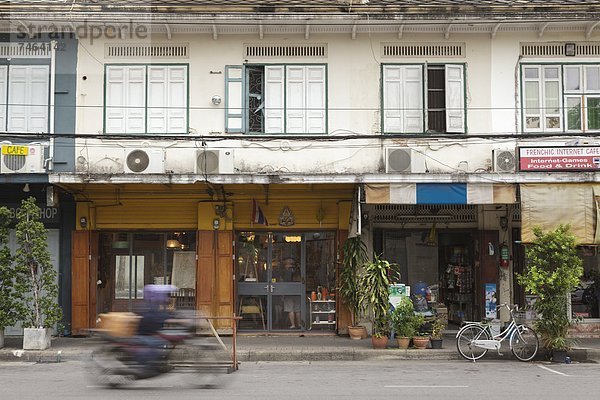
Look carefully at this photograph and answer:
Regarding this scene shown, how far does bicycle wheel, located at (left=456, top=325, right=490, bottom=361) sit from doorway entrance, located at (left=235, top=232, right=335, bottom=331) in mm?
4062

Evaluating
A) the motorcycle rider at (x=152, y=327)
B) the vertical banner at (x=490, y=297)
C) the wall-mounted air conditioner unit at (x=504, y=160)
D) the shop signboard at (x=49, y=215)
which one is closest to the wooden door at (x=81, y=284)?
the shop signboard at (x=49, y=215)

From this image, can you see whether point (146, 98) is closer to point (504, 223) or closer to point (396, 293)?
point (396, 293)

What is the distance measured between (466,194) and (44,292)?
10139 mm

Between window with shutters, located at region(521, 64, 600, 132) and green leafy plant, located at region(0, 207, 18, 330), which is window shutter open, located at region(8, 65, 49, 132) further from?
window with shutters, located at region(521, 64, 600, 132)

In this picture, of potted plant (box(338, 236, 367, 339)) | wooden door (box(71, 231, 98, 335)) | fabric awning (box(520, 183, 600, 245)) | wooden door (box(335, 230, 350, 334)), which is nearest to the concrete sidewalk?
potted plant (box(338, 236, 367, 339))

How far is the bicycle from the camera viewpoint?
47.7 ft

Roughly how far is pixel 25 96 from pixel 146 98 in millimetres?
2861

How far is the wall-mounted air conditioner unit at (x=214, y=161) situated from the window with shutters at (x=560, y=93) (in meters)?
6.99

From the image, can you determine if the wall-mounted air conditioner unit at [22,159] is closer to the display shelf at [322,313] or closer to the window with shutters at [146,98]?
the window with shutters at [146,98]

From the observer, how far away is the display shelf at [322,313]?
18.0 meters

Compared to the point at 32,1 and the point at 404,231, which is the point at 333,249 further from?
the point at 32,1

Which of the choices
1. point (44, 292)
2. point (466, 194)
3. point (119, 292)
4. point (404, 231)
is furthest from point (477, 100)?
point (44, 292)

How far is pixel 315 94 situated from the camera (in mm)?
17141

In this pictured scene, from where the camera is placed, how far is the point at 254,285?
1802 centimetres
